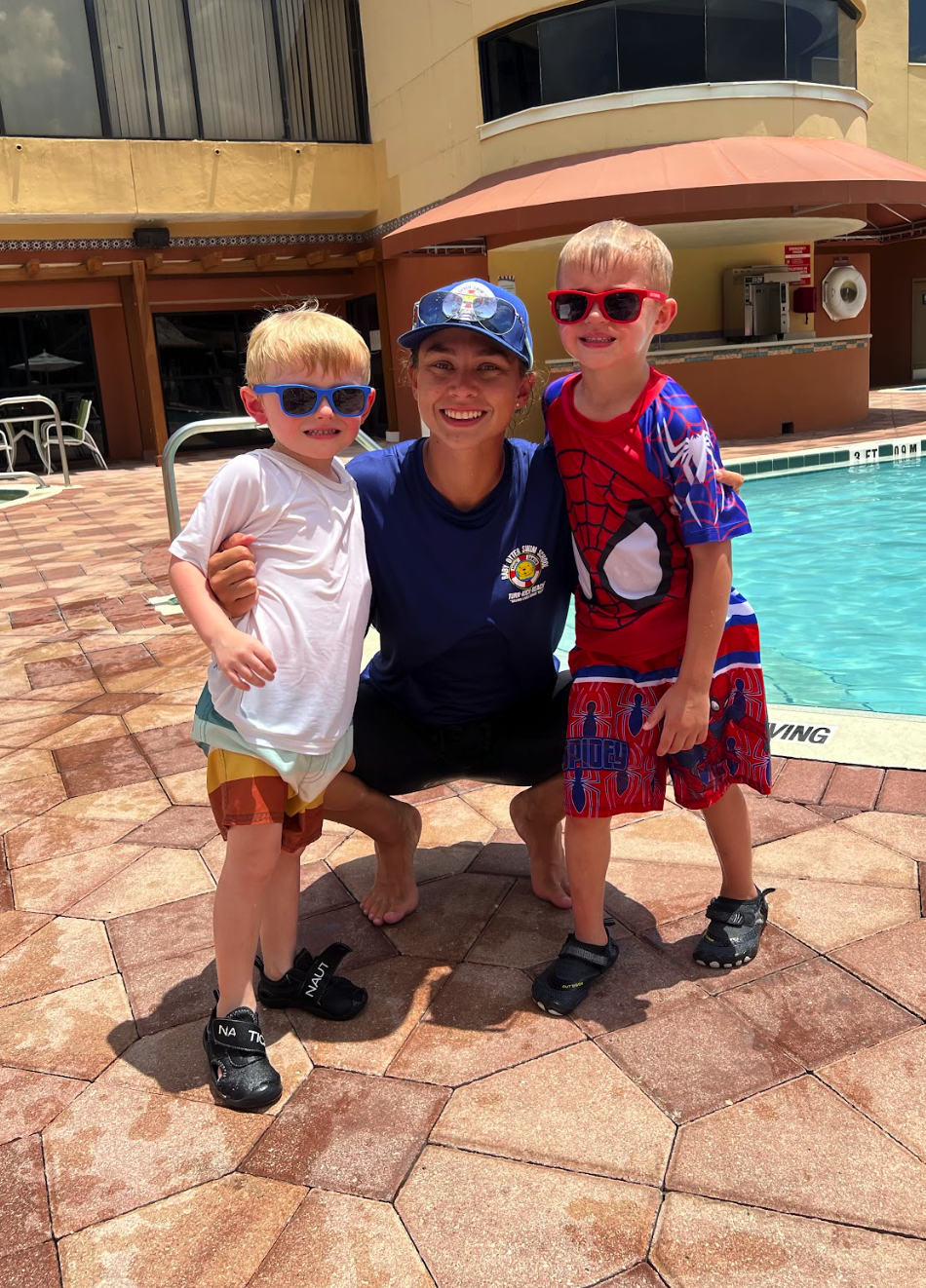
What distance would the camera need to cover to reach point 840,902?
245 cm

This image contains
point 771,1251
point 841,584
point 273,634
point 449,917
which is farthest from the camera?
point 841,584

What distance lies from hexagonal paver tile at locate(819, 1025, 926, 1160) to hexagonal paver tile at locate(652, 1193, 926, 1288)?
24 cm

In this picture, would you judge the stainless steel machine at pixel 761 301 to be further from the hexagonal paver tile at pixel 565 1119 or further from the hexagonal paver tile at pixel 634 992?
the hexagonal paver tile at pixel 565 1119

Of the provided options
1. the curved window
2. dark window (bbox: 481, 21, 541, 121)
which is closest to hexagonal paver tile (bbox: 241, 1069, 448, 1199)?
the curved window

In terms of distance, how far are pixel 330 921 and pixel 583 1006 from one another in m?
0.74

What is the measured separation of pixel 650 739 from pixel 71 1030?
140cm

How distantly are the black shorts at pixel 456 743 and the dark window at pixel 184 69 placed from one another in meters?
15.6

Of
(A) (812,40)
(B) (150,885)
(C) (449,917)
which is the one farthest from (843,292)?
(B) (150,885)

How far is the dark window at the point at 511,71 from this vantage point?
12.7 metres

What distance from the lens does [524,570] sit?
2.29 meters

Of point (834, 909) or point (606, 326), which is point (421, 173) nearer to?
point (606, 326)

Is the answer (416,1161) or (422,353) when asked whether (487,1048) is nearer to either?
(416,1161)

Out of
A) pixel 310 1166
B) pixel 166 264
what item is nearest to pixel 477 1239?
pixel 310 1166

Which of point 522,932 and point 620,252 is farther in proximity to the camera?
point 522,932
